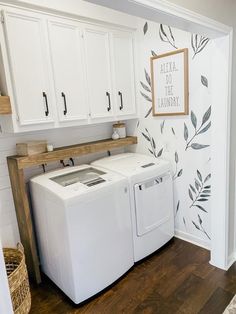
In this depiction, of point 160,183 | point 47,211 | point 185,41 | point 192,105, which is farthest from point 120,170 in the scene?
point 185,41

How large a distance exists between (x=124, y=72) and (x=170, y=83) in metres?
0.52

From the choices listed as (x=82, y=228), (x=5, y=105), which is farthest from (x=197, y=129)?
(x=5, y=105)

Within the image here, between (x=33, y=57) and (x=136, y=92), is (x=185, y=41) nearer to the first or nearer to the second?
(x=136, y=92)

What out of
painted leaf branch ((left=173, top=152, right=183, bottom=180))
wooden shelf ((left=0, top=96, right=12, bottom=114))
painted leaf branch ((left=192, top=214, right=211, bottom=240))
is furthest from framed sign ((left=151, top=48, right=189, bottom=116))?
wooden shelf ((left=0, top=96, right=12, bottom=114))

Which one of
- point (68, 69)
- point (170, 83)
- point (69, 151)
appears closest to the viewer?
point (68, 69)

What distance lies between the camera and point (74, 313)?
1.83 meters

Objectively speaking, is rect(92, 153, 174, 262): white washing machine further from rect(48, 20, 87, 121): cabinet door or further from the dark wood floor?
rect(48, 20, 87, 121): cabinet door

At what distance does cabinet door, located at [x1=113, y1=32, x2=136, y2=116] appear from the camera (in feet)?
8.12

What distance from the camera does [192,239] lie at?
258 centimetres

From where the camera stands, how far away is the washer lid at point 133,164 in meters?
2.25

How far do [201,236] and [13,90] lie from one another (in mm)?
2226

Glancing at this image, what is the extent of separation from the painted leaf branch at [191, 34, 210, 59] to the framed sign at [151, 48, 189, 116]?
0.27ft

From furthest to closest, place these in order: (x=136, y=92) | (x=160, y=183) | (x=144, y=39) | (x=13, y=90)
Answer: (x=136, y=92)
(x=144, y=39)
(x=160, y=183)
(x=13, y=90)

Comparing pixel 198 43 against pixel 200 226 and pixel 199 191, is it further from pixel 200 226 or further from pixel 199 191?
pixel 200 226
